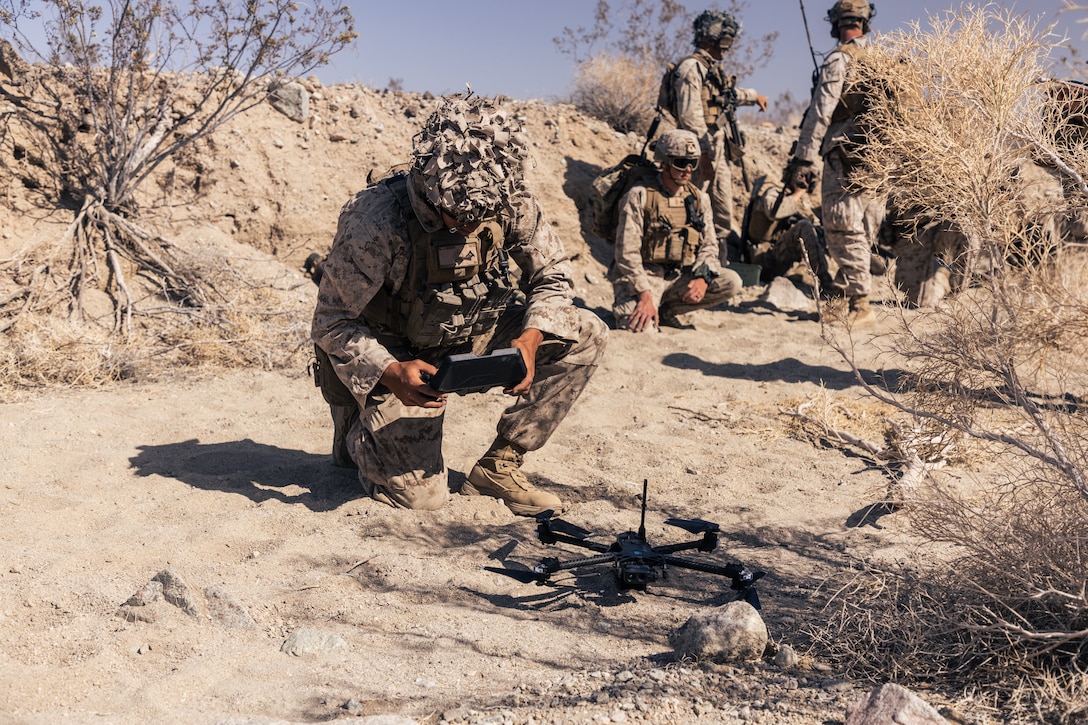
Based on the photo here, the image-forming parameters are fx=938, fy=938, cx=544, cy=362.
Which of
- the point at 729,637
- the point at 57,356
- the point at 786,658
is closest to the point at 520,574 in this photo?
the point at 729,637

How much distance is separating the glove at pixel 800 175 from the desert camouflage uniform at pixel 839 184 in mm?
289

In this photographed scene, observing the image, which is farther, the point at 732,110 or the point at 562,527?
the point at 732,110

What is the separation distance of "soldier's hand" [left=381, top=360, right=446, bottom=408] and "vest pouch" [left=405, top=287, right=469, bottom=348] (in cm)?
20

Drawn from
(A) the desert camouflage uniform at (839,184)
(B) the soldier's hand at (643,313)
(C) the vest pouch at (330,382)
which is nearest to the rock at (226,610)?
(C) the vest pouch at (330,382)

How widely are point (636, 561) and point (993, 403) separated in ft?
4.09

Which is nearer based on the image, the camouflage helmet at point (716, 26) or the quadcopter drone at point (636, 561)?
the quadcopter drone at point (636, 561)

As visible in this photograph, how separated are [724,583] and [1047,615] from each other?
3.36 ft

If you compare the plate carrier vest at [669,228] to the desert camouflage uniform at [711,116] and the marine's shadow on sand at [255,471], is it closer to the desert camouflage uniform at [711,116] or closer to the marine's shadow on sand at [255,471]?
the desert camouflage uniform at [711,116]

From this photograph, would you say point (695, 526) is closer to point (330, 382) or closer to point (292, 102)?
point (330, 382)

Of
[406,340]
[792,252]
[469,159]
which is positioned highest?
[792,252]

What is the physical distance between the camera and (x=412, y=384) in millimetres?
3283

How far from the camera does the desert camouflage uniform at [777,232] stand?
8.21 m

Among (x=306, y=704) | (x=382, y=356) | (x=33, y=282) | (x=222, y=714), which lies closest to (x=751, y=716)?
(x=306, y=704)

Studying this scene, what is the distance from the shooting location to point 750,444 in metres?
4.46
